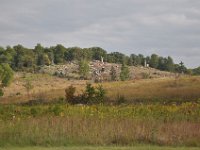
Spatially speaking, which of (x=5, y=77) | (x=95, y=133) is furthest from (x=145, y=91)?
(x=5, y=77)

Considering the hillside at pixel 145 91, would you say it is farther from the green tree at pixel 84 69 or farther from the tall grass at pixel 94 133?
the green tree at pixel 84 69

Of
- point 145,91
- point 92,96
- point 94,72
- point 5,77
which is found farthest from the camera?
point 94,72

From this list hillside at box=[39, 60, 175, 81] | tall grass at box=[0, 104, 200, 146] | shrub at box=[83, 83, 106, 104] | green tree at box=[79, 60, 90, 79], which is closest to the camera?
tall grass at box=[0, 104, 200, 146]

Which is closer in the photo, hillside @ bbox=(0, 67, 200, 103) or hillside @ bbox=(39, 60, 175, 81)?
hillside @ bbox=(0, 67, 200, 103)

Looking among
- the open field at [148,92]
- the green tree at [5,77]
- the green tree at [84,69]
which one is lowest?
the open field at [148,92]

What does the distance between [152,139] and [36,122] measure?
4.02 metres

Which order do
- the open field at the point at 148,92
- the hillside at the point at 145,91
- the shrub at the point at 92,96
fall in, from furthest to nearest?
the hillside at the point at 145,91 < the open field at the point at 148,92 < the shrub at the point at 92,96

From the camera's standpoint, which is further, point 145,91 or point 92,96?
point 145,91

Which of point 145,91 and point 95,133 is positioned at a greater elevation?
point 95,133

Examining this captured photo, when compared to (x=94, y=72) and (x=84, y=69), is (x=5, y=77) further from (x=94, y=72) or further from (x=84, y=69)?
(x=94, y=72)

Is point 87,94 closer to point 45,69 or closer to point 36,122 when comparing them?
point 36,122

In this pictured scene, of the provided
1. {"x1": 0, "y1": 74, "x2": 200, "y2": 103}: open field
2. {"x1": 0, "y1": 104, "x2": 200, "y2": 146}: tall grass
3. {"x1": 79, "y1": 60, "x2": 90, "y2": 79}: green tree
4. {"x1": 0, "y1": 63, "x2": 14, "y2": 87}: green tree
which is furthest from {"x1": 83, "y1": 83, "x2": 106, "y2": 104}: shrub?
{"x1": 79, "y1": 60, "x2": 90, "y2": 79}: green tree

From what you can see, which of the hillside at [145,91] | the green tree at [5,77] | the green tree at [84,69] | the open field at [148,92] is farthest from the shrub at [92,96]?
the green tree at [84,69]

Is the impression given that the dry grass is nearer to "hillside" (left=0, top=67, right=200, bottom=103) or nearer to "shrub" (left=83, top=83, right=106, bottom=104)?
"shrub" (left=83, top=83, right=106, bottom=104)
